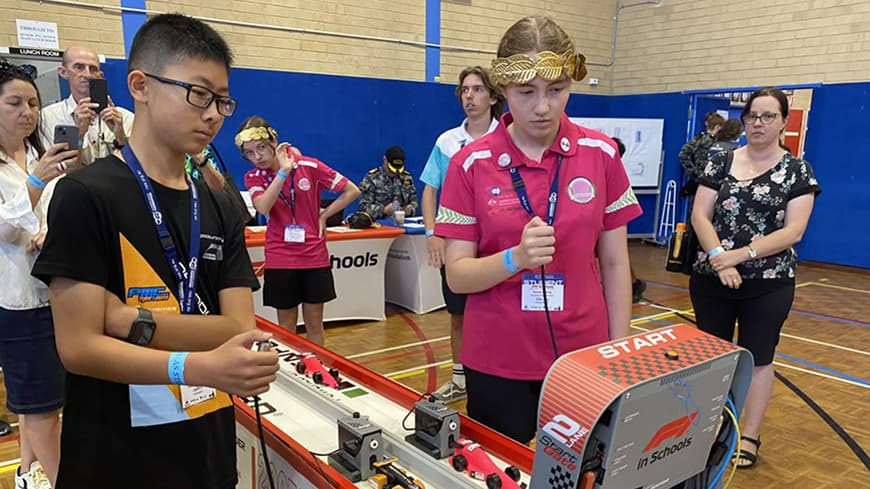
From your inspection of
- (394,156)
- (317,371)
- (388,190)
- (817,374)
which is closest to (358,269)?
(388,190)

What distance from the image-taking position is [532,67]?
1332 millimetres

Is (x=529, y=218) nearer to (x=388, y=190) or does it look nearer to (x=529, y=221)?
(x=529, y=221)

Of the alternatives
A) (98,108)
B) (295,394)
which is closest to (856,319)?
(295,394)

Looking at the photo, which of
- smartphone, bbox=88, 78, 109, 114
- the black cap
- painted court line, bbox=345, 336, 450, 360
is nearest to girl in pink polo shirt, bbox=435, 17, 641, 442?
smartphone, bbox=88, 78, 109, 114

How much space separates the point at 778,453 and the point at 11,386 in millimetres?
3308

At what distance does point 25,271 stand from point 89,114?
24.9 inches

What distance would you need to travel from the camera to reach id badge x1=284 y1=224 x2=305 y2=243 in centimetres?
330

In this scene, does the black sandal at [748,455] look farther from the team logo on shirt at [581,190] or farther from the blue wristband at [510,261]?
the blue wristband at [510,261]

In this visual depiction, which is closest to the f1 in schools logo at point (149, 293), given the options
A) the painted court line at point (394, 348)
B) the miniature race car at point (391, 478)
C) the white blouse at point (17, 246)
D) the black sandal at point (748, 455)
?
the miniature race car at point (391, 478)

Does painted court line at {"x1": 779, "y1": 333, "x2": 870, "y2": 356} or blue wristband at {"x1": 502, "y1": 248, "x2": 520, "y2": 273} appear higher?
blue wristband at {"x1": 502, "y1": 248, "x2": 520, "y2": 273}

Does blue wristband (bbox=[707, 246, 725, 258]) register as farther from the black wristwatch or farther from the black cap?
the black cap

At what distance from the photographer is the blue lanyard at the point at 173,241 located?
109 cm

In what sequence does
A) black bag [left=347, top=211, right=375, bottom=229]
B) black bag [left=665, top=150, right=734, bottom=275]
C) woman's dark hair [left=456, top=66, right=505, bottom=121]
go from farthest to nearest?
1. black bag [left=347, top=211, right=375, bottom=229]
2. woman's dark hair [left=456, top=66, right=505, bottom=121]
3. black bag [left=665, top=150, right=734, bottom=275]

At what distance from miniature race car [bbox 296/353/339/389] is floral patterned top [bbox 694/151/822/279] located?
1.68 meters
